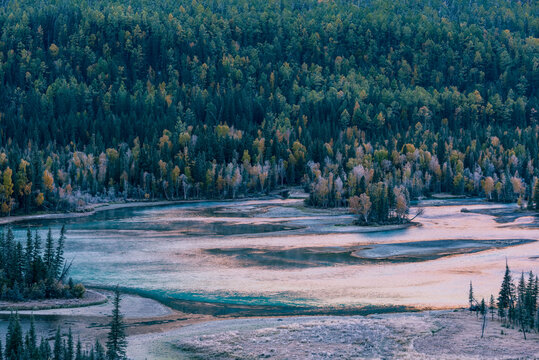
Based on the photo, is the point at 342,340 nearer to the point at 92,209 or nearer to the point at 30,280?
the point at 30,280

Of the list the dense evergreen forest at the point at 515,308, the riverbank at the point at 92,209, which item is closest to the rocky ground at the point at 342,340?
the dense evergreen forest at the point at 515,308

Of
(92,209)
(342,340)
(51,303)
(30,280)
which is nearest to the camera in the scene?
(342,340)

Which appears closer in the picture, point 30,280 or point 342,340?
point 342,340

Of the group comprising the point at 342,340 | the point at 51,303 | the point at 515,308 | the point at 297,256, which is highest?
the point at 297,256

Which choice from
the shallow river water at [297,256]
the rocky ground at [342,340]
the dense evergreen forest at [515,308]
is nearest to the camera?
the rocky ground at [342,340]

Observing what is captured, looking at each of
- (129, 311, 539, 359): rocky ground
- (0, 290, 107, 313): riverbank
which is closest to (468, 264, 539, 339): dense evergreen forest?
(129, 311, 539, 359): rocky ground

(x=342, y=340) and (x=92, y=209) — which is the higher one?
(x=92, y=209)

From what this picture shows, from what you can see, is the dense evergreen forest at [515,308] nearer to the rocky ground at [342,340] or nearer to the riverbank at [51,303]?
the rocky ground at [342,340]

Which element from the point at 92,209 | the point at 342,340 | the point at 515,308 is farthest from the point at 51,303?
the point at 92,209

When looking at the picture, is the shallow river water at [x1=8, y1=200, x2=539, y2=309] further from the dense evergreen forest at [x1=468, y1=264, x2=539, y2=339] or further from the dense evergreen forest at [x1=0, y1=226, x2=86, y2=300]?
the dense evergreen forest at [x1=0, y1=226, x2=86, y2=300]
